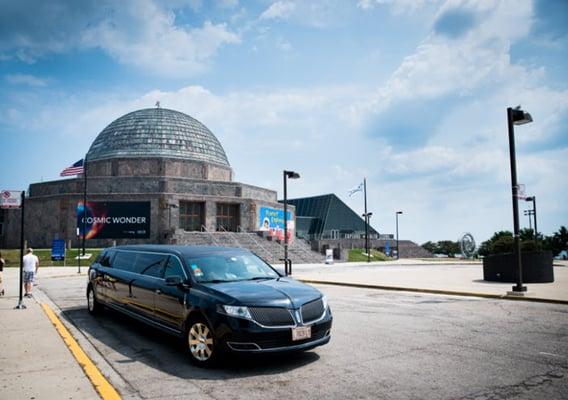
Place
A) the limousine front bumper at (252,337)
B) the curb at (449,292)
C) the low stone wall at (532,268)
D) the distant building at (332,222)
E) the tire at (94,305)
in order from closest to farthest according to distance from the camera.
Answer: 1. the limousine front bumper at (252,337)
2. the tire at (94,305)
3. the curb at (449,292)
4. the low stone wall at (532,268)
5. the distant building at (332,222)

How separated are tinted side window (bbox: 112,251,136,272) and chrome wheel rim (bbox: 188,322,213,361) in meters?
2.38

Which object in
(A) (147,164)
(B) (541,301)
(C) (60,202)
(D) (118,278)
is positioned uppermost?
(A) (147,164)

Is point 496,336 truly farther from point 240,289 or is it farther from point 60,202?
point 60,202

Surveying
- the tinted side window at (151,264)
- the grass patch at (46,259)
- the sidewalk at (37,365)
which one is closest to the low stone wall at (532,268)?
the tinted side window at (151,264)

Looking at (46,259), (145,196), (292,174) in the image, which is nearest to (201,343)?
(292,174)

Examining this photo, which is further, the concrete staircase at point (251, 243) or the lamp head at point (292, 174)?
the concrete staircase at point (251, 243)

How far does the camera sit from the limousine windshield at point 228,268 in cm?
543

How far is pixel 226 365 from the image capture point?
474cm

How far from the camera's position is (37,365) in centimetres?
471

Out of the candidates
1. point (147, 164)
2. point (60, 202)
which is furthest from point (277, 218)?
point (60, 202)

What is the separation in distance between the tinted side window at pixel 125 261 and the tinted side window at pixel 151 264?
0.65 feet

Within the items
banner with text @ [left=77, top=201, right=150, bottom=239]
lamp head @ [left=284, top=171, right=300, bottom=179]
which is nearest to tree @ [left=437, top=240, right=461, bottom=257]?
banner with text @ [left=77, top=201, right=150, bottom=239]

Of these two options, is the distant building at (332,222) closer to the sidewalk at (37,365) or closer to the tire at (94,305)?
the tire at (94,305)

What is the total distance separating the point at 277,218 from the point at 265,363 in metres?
35.5
